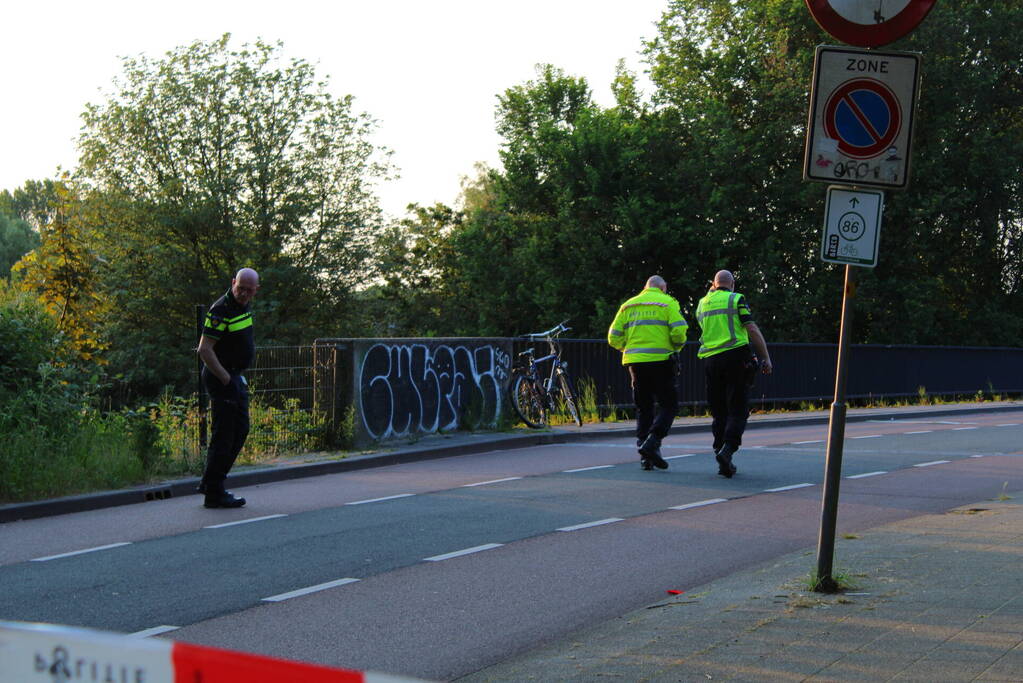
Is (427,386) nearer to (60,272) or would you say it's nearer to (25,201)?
(60,272)

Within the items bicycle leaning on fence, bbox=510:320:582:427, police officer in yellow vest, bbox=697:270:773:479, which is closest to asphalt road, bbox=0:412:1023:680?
police officer in yellow vest, bbox=697:270:773:479

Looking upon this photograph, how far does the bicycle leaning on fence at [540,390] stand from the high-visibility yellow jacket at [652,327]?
470 centimetres

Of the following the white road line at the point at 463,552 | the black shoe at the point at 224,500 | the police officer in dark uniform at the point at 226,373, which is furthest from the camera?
the black shoe at the point at 224,500

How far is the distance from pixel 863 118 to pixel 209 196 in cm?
3594

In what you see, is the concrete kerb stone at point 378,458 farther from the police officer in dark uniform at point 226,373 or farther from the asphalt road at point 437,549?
the police officer in dark uniform at point 226,373

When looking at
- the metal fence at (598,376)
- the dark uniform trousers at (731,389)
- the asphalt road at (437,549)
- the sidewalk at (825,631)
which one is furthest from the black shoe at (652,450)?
the sidewalk at (825,631)

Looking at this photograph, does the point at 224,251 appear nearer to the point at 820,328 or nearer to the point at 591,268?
the point at 591,268

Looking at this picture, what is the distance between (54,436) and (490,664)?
7.30 metres

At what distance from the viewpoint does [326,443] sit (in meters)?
13.8

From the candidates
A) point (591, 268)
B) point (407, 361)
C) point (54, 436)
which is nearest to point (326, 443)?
point (407, 361)

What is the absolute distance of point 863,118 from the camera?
548 centimetres

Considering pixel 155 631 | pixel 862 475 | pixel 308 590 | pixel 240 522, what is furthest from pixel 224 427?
pixel 862 475

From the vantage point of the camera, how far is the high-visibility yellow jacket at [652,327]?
38.3 feet

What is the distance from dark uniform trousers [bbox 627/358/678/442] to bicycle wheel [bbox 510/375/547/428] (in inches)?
175
